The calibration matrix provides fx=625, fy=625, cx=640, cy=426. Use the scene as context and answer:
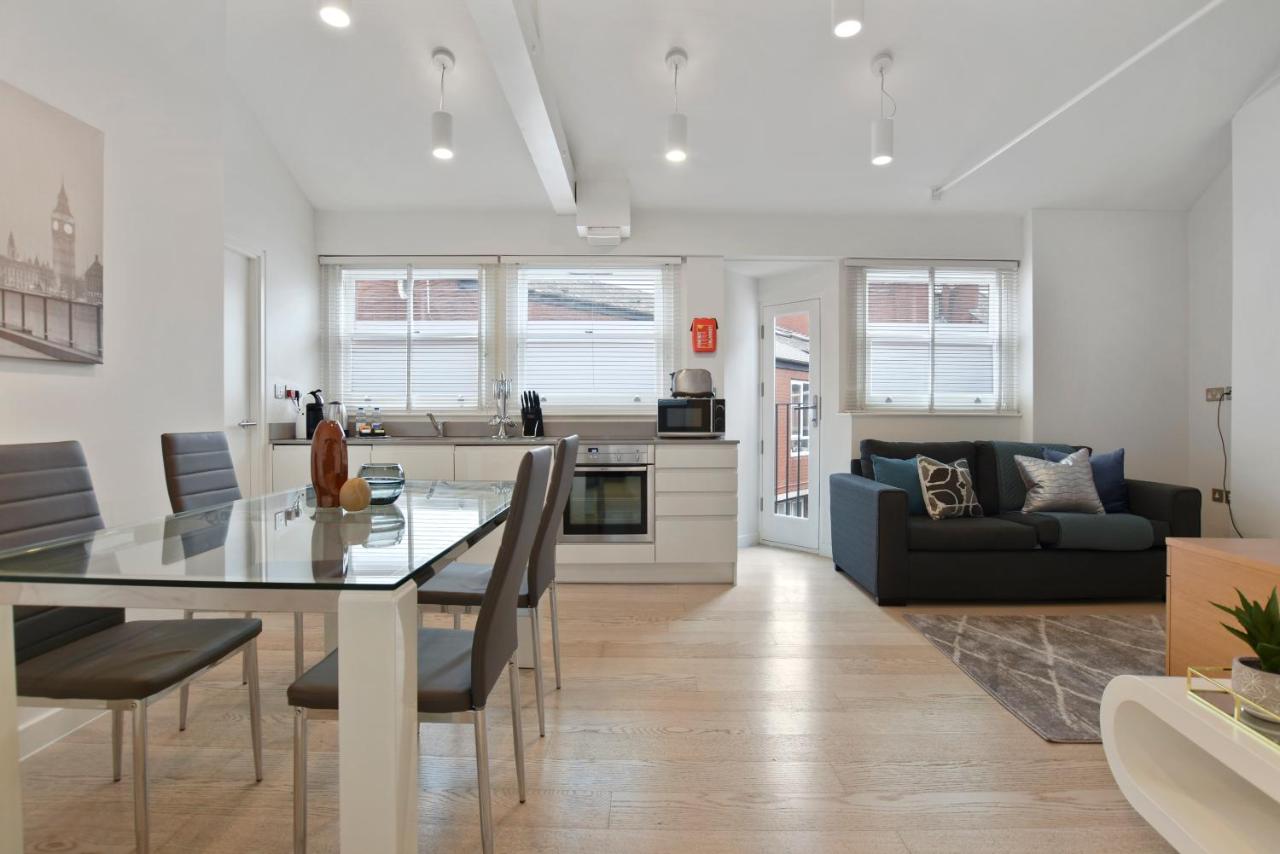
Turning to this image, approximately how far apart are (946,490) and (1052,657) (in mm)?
1211

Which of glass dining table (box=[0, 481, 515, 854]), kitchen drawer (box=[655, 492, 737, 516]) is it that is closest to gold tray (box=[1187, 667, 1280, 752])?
glass dining table (box=[0, 481, 515, 854])

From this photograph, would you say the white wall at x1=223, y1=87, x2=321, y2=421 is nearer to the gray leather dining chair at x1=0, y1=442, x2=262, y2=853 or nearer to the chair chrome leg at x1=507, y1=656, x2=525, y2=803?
the gray leather dining chair at x1=0, y1=442, x2=262, y2=853

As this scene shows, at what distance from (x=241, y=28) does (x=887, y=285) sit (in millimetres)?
4252

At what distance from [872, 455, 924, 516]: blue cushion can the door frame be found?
12.7 feet

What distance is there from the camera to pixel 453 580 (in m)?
2.21

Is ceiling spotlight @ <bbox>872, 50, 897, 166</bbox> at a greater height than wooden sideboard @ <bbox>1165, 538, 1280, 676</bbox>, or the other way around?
ceiling spotlight @ <bbox>872, 50, 897, 166</bbox>

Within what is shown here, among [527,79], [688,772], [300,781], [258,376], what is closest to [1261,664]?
[688,772]

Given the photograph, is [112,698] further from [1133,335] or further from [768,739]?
[1133,335]

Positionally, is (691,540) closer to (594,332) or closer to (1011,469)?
(594,332)

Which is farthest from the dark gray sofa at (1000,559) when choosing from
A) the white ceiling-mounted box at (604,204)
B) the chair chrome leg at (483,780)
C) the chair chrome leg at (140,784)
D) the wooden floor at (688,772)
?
the chair chrome leg at (140,784)

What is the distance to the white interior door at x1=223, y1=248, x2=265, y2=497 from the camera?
145 inches

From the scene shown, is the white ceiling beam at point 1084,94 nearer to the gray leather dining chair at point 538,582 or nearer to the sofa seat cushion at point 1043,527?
the sofa seat cushion at point 1043,527

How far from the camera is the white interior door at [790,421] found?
493 centimetres

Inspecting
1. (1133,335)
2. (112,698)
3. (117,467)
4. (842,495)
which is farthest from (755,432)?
(112,698)
